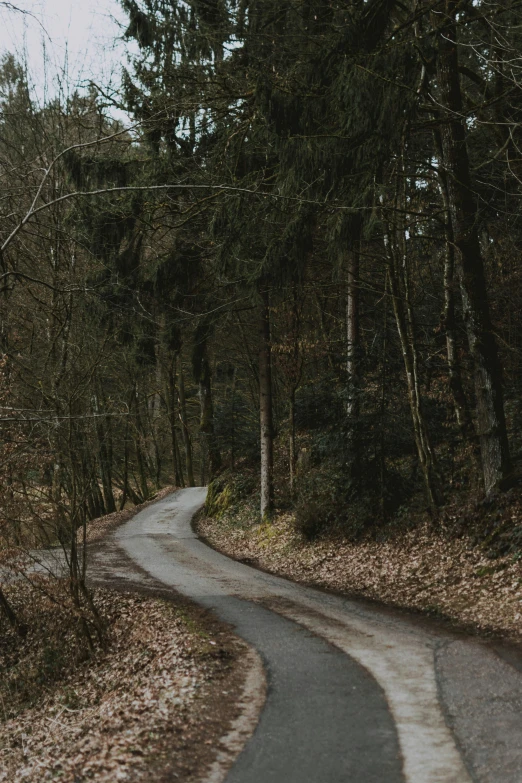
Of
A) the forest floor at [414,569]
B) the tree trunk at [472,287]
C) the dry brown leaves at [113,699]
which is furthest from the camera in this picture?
the tree trunk at [472,287]

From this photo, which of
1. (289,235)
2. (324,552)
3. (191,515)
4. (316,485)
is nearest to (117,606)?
(324,552)

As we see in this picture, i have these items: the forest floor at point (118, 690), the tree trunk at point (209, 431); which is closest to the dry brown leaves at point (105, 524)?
the tree trunk at point (209, 431)

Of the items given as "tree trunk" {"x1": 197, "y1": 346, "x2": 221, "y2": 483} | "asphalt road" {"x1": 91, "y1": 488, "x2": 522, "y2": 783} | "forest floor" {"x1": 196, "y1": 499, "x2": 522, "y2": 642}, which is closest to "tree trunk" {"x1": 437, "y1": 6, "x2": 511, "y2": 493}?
"forest floor" {"x1": 196, "y1": 499, "x2": 522, "y2": 642}

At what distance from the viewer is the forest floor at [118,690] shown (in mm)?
5422

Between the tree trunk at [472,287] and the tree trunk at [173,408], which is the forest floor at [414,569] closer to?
the tree trunk at [472,287]

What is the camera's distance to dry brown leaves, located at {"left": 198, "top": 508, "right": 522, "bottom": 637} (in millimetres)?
9594

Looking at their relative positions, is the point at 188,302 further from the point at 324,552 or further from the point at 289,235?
the point at 324,552

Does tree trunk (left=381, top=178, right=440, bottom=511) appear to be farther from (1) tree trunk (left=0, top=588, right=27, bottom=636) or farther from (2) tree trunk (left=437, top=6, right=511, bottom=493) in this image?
(1) tree trunk (left=0, top=588, right=27, bottom=636)

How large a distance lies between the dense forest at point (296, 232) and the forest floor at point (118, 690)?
1340 mm

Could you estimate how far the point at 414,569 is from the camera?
12086mm

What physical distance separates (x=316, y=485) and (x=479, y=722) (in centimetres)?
1166

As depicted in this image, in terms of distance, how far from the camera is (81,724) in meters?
7.52

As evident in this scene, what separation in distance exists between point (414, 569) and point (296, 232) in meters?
6.39

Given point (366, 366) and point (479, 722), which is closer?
point (479, 722)
